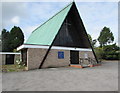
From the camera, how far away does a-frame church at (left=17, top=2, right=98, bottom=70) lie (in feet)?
38.1

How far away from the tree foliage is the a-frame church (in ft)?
50.9

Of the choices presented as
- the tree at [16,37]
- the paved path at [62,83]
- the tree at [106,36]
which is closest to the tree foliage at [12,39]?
the tree at [16,37]

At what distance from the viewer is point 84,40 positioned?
16281 mm

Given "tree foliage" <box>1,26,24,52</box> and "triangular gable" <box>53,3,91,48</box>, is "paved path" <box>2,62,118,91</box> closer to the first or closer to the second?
"triangular gable" <box>53,3,91,48</box>

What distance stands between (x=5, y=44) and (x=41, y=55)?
21.5 m

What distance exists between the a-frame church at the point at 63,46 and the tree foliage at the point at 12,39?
50.9 ft

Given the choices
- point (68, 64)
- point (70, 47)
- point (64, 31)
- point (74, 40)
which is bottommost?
point (68, 64)

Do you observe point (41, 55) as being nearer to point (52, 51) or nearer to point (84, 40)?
point (52, 51)

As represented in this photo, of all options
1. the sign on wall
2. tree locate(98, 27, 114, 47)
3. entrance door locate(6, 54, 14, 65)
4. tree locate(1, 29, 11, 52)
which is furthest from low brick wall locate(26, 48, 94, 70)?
tree locate(98, 27, 114, 47)

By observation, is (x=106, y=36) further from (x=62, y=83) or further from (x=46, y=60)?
(x=62, y=83)

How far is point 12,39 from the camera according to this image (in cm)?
3038

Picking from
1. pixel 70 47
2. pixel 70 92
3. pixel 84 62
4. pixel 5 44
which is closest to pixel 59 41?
pixel 70 47

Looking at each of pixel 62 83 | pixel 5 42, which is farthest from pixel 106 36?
pixel 62 83

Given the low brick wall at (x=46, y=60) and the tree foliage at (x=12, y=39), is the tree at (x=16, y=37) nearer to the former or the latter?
the tree foliage at (x=12, y=39)
